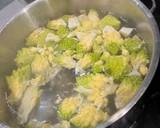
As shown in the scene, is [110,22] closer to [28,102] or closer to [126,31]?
[126,31]

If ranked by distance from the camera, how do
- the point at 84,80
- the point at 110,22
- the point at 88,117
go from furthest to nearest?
the point at 110,22
the point at 84,80
the point at 88,117

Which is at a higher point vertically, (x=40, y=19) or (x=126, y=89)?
(x=40, y=19)

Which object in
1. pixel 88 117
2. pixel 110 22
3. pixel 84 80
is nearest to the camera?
pixel 88 117

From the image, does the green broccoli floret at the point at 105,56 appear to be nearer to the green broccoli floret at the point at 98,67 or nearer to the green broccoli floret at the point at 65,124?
the green broccoli floret at the point at 98,67

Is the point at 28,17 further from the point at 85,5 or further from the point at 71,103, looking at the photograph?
the point at 71,103

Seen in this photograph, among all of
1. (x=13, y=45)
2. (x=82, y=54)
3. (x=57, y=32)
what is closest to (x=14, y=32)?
(x=13, y=45)

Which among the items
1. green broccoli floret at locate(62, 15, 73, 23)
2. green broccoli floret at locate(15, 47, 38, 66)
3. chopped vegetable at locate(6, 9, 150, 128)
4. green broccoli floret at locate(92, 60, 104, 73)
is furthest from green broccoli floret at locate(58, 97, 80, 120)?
green broccoli floret at locate(62, 15, 73, 23)

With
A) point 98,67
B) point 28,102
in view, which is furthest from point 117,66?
point 28,102
